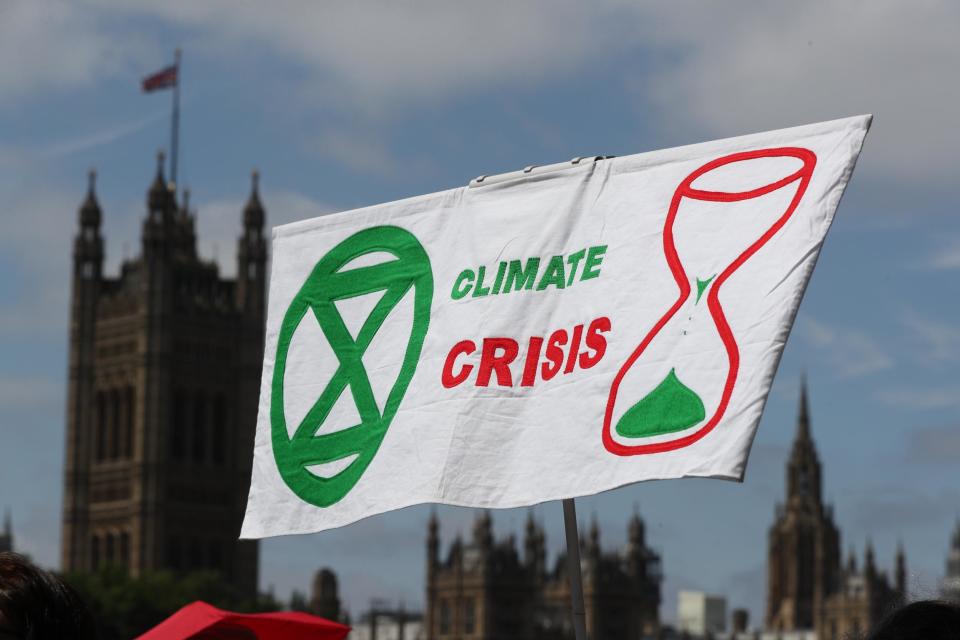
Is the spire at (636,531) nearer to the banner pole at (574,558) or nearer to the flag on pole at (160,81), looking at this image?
the flag on pole at (160,81)

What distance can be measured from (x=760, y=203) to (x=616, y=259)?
55cm

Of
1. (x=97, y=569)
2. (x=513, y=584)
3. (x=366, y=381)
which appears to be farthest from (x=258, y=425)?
(x=513, y=584)

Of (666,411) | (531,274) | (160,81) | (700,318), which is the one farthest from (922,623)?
(160,81)

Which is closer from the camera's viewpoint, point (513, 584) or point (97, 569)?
point (97, 569)

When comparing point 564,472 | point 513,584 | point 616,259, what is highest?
point 513,584

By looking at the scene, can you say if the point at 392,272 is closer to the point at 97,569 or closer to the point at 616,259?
the point at 616,259

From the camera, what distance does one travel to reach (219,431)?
118 metres

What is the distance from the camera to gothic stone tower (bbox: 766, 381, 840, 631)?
472 ft

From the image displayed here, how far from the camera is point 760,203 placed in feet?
21.2

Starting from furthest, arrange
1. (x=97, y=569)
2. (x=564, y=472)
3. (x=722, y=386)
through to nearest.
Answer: (x=97, y=569) < (x=564, y=472) < (x=722, y=386)

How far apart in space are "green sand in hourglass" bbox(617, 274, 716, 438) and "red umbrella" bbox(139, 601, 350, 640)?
268 cm

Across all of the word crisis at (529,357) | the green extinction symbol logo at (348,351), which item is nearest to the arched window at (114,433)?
the green extinction symbol logo at (348,351)

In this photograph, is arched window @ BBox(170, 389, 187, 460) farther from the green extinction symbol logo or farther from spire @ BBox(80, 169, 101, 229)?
the green extinction symbol logo

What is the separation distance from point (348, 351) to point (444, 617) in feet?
399
